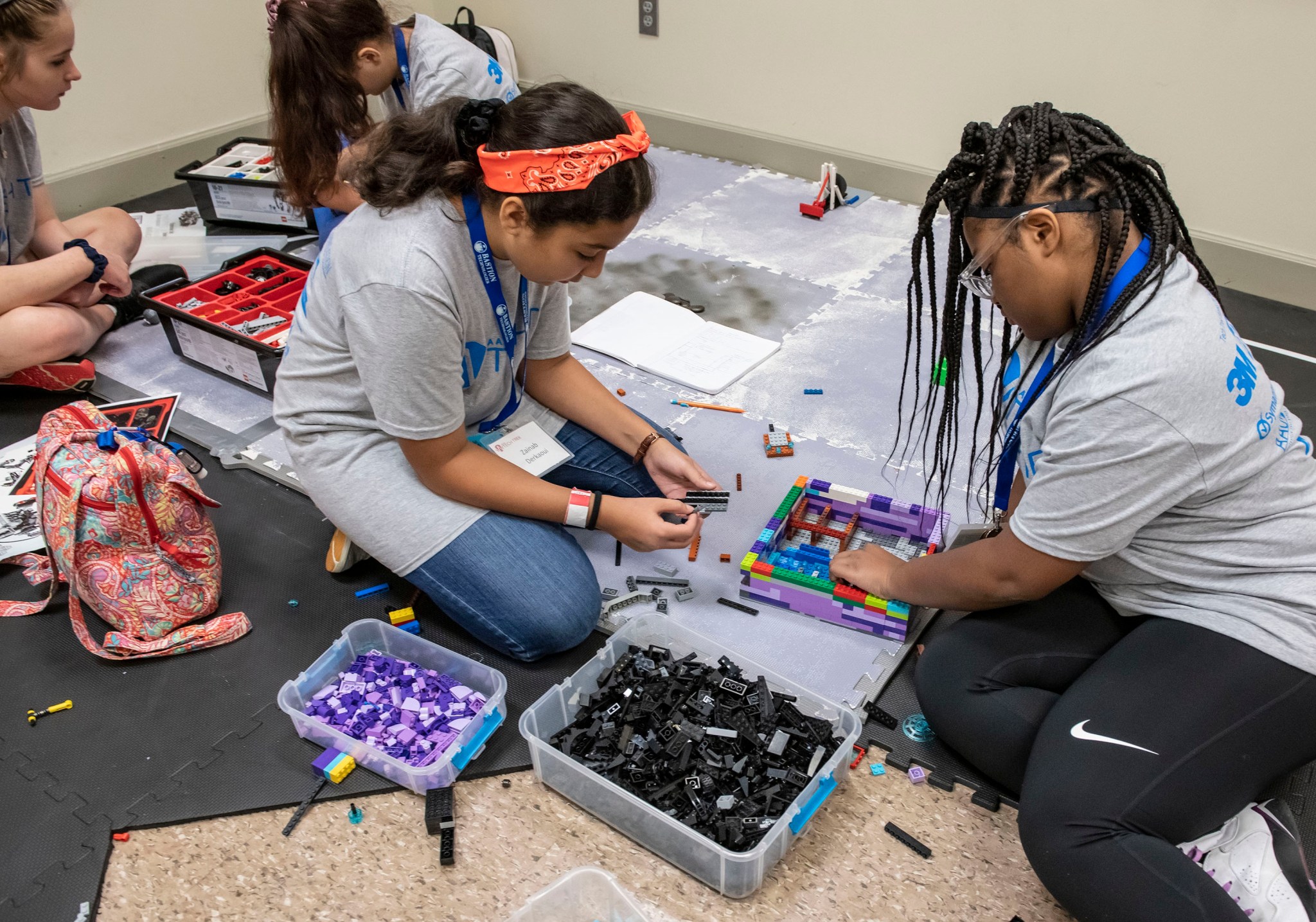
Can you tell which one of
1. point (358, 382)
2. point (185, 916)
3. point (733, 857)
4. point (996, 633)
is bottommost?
point (185, 916)

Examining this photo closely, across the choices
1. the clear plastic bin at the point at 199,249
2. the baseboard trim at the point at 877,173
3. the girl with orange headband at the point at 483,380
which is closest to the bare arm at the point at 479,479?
the girl with orange headband at the point at 483,380

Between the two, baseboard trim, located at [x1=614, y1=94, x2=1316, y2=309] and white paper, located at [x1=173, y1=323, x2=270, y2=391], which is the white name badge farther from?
baseboard trim, located at [x1=614, y1=94, x2=1316, y2=309]

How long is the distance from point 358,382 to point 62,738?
3.01 ft

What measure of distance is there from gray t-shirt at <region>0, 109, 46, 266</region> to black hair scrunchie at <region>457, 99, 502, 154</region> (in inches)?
68.4

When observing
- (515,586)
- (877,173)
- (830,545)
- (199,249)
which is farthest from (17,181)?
(877,173)

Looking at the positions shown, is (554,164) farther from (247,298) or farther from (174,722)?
(247,298)

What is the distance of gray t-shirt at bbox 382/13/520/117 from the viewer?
2.78 metres

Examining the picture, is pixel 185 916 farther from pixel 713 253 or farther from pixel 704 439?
pixel 713 253

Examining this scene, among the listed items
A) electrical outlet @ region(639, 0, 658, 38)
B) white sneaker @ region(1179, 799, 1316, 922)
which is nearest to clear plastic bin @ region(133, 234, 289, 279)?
electrical outlet @ region(639, 0, 658, 38)

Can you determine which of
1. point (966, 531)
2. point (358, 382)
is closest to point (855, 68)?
point (966, 531)

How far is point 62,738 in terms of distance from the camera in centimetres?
193

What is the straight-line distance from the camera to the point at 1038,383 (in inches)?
64.3

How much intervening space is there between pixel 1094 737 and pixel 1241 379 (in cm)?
60

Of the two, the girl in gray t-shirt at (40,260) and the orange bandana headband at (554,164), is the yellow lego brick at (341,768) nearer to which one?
the orange bandana headband at (554,164)
